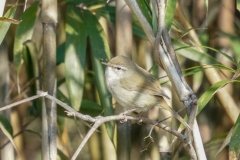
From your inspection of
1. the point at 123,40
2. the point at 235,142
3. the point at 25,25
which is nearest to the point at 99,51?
the point at 123,40

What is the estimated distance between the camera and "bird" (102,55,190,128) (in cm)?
197

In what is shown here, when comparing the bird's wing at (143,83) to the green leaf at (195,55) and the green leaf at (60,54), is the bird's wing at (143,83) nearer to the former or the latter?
the green leaf at (195,55)

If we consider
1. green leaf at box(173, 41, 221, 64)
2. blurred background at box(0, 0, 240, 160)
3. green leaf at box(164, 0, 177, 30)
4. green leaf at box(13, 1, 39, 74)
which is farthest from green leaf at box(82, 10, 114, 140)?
green leaf at box(164, 0, 177, 30)

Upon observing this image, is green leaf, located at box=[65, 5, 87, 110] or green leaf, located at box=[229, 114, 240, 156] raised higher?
green leaf, located at box=[65, 5, 87, 110]

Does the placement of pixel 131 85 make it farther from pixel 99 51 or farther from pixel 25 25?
pixel 25 25

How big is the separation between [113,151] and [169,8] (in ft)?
3.19

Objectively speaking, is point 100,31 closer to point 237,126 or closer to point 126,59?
point 126,59

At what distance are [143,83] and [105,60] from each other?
218 mm

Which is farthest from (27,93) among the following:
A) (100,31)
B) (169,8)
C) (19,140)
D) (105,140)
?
(169,8)

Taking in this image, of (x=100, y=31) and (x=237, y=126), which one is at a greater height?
(x=100, y=31)

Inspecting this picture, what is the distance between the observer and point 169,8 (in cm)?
164

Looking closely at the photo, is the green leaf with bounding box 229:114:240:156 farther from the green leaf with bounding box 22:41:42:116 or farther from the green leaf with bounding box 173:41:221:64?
the green leaf with bounding box 22:41:42:116

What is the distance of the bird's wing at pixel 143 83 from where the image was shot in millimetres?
1929

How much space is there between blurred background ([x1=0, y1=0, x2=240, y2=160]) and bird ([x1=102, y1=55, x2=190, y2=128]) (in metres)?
0.05
